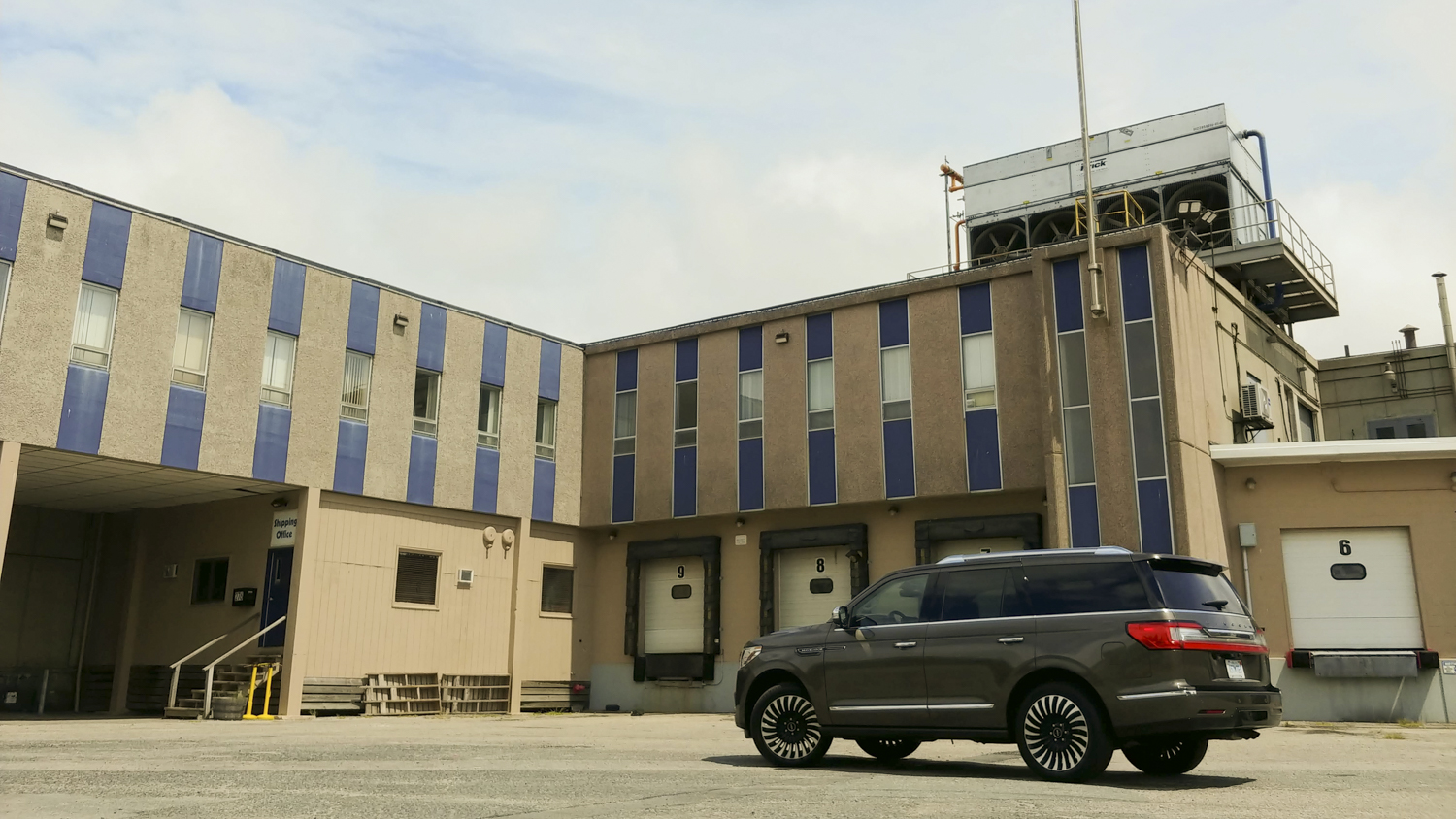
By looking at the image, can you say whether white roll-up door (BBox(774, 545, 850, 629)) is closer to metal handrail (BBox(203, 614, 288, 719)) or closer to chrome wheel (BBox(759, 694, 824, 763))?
metal handrail (BBox(203, 614, 288, 719))

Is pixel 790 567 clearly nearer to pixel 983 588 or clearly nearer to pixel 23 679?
pixel 983 588

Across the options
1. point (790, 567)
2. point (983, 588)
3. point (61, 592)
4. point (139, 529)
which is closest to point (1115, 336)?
point (790, 567)

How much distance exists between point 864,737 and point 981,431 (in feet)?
39.5

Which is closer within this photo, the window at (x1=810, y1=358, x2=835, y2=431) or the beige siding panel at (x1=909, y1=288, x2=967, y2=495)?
the beige siding panel at (x1=909, y1=288, x2=967, y2=495)

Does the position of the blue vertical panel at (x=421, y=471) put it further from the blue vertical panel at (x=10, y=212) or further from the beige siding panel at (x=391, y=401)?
the blue vertical panel at (x=10, y=212)

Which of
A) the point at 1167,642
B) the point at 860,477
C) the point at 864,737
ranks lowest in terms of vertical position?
the point at 864,737

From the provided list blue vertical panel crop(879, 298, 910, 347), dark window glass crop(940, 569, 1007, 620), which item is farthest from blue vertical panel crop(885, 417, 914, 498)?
dark window glass crop(940, 569, 1007, 620)

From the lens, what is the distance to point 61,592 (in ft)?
80.7

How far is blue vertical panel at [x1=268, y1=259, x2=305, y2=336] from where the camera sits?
824 inches

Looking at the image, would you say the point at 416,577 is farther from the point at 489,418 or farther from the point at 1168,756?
the point at 1168,756

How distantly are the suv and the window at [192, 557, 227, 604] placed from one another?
1542 centimetres

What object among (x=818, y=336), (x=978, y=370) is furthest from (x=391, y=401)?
(x=978, y=370)

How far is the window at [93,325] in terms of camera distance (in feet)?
59.7

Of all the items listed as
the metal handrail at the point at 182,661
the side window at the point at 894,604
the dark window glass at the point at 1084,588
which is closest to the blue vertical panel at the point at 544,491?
the metal handrail at the point at 182,661
